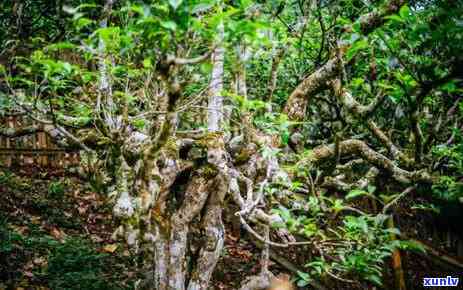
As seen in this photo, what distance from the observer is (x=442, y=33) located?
192 cm

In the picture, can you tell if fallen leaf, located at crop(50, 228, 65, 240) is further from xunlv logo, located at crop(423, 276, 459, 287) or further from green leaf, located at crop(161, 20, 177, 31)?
green leaf, located at crop(161, 20, 177, 31)

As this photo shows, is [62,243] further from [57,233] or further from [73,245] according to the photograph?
[57,233]

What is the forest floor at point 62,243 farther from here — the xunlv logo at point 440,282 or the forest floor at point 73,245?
the xunlv logo at point 440,282

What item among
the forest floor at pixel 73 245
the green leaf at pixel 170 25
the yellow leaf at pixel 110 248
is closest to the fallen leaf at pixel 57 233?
the forest floor at pixel 73 245

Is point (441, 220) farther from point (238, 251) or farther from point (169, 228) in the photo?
point (169, 228)

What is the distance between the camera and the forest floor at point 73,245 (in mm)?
5449

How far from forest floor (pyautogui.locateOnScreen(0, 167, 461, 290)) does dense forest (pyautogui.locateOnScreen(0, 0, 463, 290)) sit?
32 mm

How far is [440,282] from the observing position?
5.48 metres

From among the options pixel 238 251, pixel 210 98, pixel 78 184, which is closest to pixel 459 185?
pixel 210 98

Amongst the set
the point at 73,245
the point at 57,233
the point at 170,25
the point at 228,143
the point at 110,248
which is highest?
the point at 170,25

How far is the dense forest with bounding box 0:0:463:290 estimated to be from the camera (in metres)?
2.51

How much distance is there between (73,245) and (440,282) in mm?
5325

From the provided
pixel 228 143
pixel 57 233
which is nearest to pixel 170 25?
pixel 228 143

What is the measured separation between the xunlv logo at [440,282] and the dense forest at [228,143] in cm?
4
